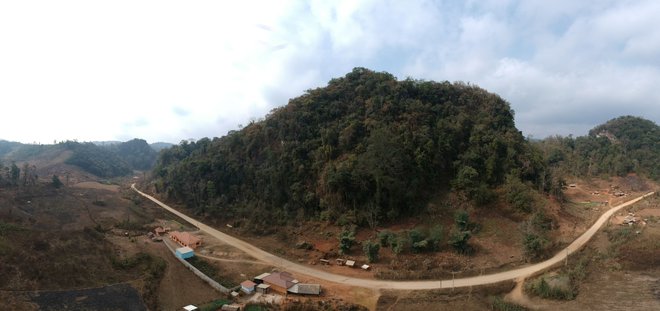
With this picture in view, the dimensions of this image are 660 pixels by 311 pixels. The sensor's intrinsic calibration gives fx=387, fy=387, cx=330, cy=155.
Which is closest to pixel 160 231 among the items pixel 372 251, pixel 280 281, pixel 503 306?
pixel 280 281

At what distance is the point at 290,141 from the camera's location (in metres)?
49.9

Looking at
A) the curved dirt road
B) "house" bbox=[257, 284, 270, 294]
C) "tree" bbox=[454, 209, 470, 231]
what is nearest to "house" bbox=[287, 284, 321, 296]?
→ "house" bbox=[257, 284, 270, 294]

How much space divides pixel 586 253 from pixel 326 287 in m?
23.2

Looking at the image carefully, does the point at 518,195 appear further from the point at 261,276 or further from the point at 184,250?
the point at 184,250

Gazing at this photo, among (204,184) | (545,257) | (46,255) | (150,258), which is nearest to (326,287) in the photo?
(150,258)

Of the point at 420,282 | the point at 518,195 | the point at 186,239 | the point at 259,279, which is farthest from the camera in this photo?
the point at 186,239

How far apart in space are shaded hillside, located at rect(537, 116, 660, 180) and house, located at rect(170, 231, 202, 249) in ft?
218

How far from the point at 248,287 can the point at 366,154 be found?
19.1 meters

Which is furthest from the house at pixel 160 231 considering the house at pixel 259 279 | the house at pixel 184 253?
the house at pixel 259 279

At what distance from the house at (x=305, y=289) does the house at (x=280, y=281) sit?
1.47 ft

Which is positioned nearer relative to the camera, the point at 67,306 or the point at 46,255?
the point at 67,306

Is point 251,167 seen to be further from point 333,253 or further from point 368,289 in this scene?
point 368,289

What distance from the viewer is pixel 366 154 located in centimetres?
4197

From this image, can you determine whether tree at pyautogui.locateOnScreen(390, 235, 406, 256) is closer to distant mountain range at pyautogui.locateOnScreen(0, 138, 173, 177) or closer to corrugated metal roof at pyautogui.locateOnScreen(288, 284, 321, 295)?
corrugated metal roof at pyautogui.locateOnScreen(288, 284, 321, 295)
